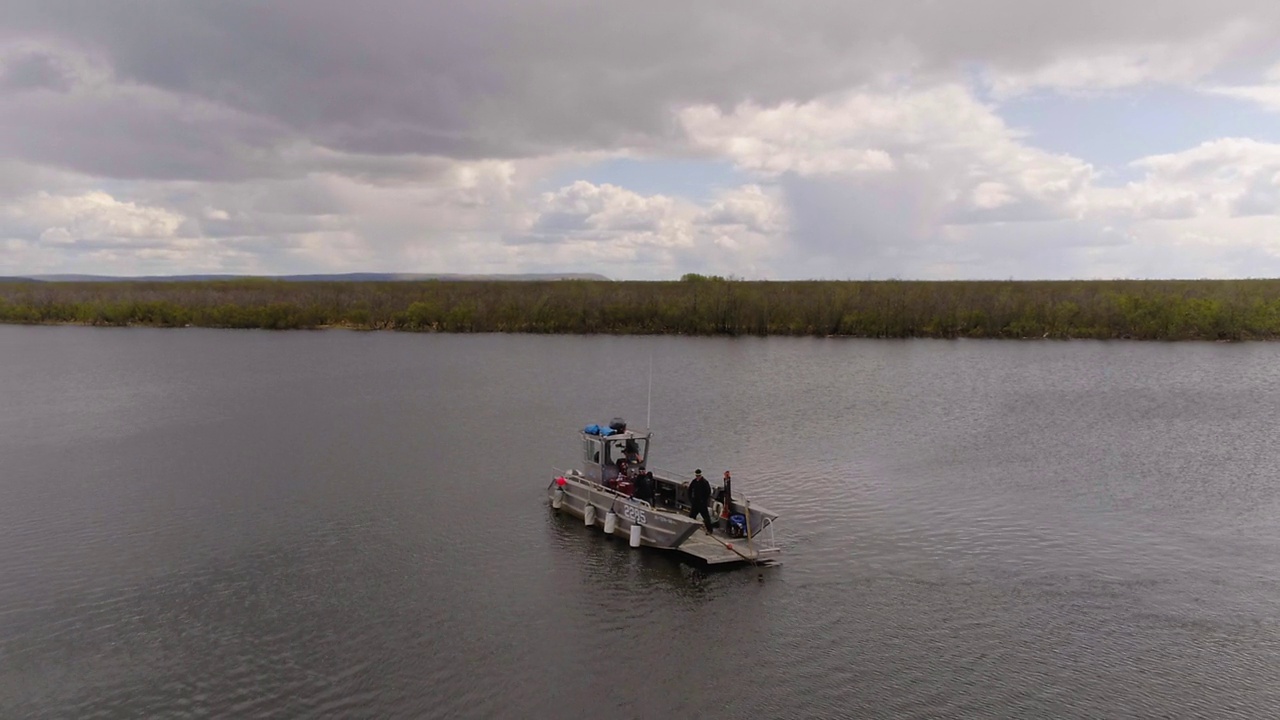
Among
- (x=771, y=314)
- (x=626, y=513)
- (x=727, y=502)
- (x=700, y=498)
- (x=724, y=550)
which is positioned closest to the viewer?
(x=724, y=550)

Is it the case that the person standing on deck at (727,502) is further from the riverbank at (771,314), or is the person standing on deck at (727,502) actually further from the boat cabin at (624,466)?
the riverbank at (771,314)

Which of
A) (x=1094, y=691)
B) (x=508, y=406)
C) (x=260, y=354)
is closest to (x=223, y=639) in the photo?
(x=1094, y=691)

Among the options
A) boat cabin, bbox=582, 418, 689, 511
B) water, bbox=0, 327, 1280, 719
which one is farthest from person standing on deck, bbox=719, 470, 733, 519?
water, bbox=0, 327, 1280, 719

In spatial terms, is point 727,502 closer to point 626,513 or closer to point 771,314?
point 626,513

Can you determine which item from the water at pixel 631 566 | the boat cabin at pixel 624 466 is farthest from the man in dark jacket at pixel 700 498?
the boat cabin at pixel 624 466

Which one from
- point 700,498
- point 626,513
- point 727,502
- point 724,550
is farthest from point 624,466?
point 724,550

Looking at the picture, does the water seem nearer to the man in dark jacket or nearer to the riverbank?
the man in dark jacket

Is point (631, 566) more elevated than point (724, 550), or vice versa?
point (724, 550)
